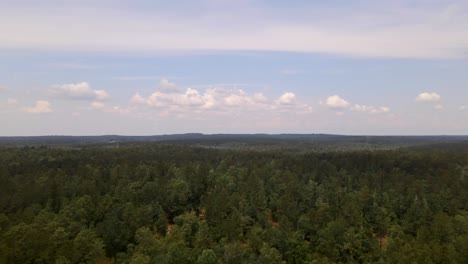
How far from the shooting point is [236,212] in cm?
9019

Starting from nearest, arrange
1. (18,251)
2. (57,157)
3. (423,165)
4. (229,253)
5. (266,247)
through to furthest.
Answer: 1. (18,251)
2. (229,253)
3. (266,247)
4. (423,165)
5. (57,157)

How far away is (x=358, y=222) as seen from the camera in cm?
8988

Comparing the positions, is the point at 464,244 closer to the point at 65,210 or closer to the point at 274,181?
the point at 274,181

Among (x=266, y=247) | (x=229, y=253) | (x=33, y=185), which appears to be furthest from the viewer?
(x=33, y=185)

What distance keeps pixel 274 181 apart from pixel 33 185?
197ft

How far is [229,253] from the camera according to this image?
65.2 m

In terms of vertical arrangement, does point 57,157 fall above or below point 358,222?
above

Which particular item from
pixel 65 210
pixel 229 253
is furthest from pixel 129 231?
pixel 229 253

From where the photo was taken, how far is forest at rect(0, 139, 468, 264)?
65.9m

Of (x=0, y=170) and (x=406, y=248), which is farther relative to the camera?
(x=0, y=170)

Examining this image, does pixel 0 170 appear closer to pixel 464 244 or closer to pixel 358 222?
pixel 358 222

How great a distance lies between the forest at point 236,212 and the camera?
65938mm

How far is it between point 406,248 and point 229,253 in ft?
86.7

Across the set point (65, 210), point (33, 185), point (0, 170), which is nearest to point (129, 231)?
point (65, 210)
